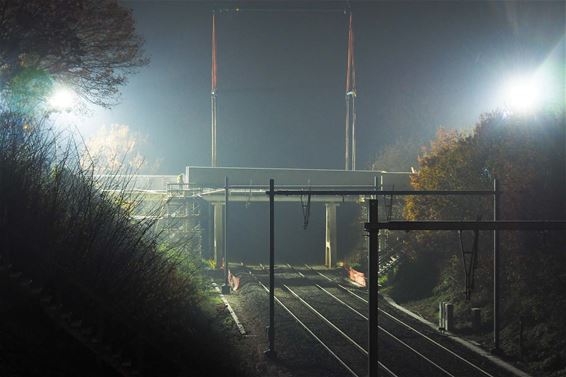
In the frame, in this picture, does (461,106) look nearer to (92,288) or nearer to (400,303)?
(400,303)

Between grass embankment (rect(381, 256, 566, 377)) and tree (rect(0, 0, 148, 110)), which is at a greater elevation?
tree (rect(0, 0, 148, 110))

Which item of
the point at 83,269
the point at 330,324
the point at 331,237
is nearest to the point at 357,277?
the point at 331,237

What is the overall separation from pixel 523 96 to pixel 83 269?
25173 mm

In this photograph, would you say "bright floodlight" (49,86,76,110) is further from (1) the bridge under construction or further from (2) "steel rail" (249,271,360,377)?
(1) the bridge under construction

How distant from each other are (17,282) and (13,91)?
8.80m

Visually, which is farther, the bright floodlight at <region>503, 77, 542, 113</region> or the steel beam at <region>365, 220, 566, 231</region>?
the bright floodlight at <region>503, 77, 542, 113</region>

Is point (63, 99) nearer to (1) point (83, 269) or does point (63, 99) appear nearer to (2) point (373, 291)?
(1) point (83, 269)

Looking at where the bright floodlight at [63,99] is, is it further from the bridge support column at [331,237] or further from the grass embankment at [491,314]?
the bridge support column at [331,237]

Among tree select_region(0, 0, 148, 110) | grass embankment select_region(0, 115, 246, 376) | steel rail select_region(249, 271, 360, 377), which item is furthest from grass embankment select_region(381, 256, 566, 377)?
tree select_region(0, 0, 148, 110)

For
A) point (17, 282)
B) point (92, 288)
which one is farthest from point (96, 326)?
point (17, 282)

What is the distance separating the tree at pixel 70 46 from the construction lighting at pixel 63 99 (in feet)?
0.74

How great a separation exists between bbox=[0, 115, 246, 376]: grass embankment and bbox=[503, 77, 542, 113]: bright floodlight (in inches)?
772

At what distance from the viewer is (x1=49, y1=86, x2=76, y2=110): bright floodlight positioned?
17344 mm

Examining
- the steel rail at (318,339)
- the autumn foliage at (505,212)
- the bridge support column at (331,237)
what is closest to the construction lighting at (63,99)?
the steel rail at (318,339)
